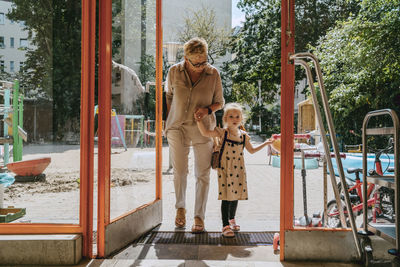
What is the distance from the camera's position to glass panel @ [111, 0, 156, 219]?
3.01 m

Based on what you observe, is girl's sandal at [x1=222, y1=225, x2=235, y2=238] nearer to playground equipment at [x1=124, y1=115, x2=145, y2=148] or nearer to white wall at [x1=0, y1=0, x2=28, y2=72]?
playground equipment at [x1=124, y1=115, x2=145, y2=148]

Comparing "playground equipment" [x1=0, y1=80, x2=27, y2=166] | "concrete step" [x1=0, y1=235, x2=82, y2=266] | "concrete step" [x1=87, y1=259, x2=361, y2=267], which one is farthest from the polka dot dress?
"playground equipment" [x1=0, y1=80, x2=27, y2=166]

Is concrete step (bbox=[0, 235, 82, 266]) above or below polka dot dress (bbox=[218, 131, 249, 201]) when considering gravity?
below

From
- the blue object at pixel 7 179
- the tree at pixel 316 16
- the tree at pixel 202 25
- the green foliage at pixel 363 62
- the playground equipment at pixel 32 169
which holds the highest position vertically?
the tree at pixel 202 25

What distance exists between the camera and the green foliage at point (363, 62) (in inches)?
108

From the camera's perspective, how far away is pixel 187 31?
1568cm

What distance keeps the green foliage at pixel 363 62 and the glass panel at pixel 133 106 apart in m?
1.70

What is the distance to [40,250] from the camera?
258cm

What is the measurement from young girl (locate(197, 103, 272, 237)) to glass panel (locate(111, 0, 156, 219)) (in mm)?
704

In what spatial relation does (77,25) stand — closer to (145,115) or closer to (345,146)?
(145,115)

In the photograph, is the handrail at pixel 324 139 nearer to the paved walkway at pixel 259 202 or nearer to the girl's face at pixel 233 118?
the paved walkway at pixel 259 202

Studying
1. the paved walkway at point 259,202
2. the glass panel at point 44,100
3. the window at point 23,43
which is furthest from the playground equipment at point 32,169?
the paved walkway at point 259,202

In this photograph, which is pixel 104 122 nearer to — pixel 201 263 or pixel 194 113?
pixel 194 113

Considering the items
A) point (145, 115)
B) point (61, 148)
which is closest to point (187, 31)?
point (145, 115)
